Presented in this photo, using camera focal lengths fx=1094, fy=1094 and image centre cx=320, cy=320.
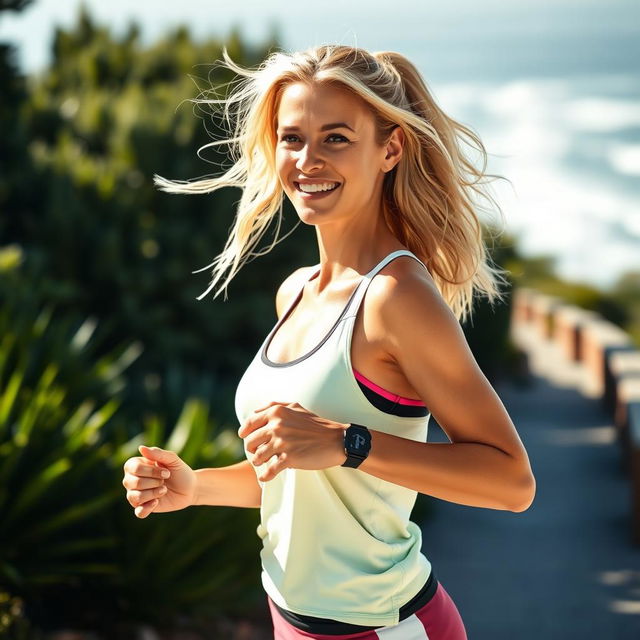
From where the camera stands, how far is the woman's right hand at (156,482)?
219cm

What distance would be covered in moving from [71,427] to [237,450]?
2.63 ft

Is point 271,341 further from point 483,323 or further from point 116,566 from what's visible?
point 483,323

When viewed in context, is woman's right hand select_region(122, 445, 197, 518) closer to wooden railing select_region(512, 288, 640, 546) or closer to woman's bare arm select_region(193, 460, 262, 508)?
woman's bare arm select_region(193, 460, 262, 508)

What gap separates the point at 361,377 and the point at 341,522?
1.00ft

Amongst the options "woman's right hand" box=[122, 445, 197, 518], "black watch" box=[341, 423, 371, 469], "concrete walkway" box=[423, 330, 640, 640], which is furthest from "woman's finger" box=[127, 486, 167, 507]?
"concrete walkway" box=[423, 330, 640, 640]

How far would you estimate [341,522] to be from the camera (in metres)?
2.12

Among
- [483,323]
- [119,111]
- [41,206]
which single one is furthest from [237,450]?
[483,323]

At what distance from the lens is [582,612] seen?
250 inches

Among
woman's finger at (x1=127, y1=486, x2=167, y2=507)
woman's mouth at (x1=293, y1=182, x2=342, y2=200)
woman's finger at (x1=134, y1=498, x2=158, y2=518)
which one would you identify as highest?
woman's mouth at (x1=293, y1=182, x2=342, y2=200)

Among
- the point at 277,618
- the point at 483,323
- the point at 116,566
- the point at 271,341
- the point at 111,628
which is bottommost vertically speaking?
the point at 483,323

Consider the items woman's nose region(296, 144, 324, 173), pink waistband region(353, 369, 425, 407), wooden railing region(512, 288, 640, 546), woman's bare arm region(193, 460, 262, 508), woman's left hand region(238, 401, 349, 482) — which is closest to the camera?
woman's left hand region(238, 401, 349, 482)

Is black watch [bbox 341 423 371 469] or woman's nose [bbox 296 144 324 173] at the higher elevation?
woman's nose [bbox 296 144 324 173]

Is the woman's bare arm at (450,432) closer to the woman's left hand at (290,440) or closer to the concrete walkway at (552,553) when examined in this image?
the woman's left hand at (290,440)

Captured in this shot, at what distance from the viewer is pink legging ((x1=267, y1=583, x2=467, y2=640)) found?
2.12 m
